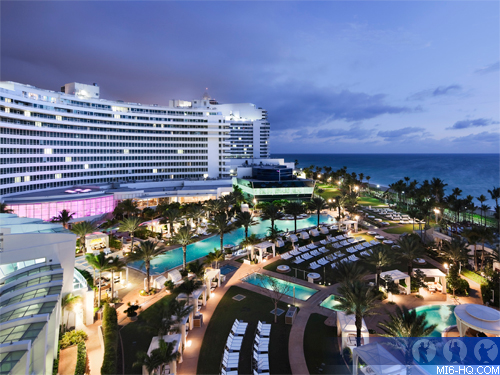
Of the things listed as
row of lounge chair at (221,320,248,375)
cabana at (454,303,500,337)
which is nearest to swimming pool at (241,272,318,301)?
row of lounge chair at (221,320,248,375)

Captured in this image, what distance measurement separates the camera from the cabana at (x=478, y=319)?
16234 millimetres

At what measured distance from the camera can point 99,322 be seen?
72.9 feet

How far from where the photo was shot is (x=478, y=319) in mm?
16812

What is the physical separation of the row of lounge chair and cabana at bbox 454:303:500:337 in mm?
14199

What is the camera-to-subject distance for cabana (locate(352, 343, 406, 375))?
13766mm

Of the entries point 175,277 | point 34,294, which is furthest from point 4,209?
point 34,294

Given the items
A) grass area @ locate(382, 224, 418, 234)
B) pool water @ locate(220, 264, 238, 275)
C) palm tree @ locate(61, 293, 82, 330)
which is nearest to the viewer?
palm tree @ locate(61, 293, 82, 330)

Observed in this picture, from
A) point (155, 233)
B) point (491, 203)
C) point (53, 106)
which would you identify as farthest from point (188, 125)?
point (491, 203)

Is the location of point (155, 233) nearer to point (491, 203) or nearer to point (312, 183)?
point (312, 183)

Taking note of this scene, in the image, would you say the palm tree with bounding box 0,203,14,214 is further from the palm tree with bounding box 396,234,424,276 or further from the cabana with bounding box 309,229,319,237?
the palm tree with bounding box 396,234,424,276

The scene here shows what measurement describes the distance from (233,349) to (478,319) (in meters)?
15.4

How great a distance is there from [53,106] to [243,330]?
7083 centimetres

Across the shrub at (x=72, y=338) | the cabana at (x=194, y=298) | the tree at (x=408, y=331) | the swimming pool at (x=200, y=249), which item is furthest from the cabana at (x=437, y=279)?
the shrub at (x=72, y=338)

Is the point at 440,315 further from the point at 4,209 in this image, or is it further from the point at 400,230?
the point at 4,209
